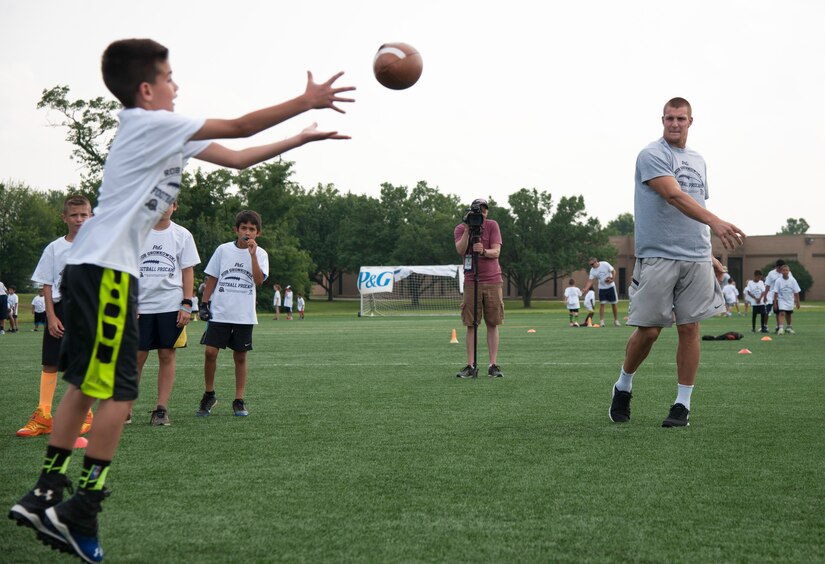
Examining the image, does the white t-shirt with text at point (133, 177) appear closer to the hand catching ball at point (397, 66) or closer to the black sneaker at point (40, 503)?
the black sneaker at point (40, 503)

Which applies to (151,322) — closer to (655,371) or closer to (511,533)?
(511,533)

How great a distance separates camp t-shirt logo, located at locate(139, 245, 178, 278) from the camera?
683 centimetres

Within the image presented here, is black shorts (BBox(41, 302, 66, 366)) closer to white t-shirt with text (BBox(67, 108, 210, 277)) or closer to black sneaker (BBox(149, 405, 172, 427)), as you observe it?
black sneaker (BBox(149, 405, 172, 427))

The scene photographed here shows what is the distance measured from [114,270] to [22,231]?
3350 inches

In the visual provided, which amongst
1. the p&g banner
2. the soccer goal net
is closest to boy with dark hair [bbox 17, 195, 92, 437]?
the p&g banner

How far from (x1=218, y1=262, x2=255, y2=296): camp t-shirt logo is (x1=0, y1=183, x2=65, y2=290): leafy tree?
73971 millimetres

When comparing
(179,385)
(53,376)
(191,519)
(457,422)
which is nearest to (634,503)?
(191,519)

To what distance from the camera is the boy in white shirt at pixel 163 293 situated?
681 centimetres

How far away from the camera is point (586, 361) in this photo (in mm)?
Result: 13352

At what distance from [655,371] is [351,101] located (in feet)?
27.5

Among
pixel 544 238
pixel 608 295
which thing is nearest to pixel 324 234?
pixel 544 238

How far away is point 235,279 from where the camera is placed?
7625 millimetres

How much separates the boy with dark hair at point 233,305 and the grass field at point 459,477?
0.30 m

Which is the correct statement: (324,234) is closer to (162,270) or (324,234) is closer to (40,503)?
(162,270)
